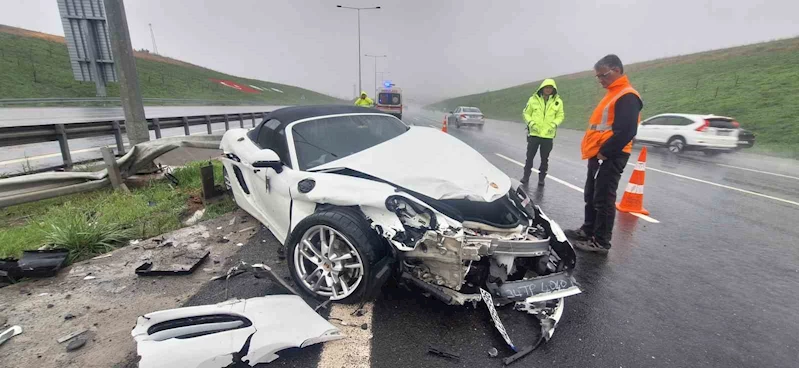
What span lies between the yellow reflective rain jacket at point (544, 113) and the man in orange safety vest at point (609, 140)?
8.46ft

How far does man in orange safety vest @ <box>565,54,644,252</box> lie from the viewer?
354 cm

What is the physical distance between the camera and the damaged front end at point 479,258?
7.46ft

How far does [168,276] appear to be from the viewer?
3082mm

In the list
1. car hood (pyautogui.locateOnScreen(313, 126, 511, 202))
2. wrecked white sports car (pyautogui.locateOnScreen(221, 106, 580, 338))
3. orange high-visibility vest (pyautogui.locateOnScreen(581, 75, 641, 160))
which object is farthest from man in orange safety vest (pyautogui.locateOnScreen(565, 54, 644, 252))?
car hood (pyautogui.locateOnScreen(313, 126, 511, 202))

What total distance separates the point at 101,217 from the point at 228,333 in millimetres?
3379

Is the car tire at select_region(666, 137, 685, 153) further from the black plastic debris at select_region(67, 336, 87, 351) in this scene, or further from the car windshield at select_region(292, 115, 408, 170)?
the black plastic debris at select_region(67, 336, 87, 351)

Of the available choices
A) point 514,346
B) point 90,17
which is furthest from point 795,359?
point 90,17

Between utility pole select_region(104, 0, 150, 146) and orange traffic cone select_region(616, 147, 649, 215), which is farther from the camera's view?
utility pole select_region(104, 0, 150, 146)

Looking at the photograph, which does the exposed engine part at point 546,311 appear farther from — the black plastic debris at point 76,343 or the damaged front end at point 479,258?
the black plastic debris at point 76,343

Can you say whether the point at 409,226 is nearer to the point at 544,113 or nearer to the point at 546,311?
the point at 546,311

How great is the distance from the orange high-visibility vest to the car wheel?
10652 mm

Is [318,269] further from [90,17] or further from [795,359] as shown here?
[90,17]

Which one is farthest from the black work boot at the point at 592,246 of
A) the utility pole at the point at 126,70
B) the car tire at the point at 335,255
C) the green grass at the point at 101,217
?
the utility pole at the point at 126,70

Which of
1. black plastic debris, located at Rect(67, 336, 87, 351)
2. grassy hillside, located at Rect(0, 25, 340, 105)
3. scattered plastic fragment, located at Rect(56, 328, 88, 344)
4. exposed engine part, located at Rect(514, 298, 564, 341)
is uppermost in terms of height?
grassy hillside, located at Rect(0, 25, 340, 105)
